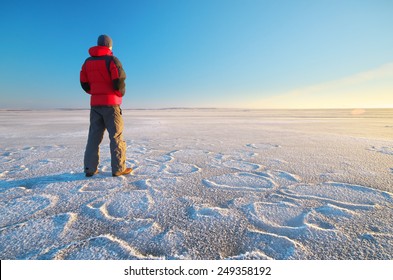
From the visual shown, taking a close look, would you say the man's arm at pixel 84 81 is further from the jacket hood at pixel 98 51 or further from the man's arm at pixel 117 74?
the man's arm at pixel 117 74

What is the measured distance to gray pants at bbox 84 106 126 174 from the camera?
7.89ft

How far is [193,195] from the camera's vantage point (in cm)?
194

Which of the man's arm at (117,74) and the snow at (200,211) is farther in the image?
the man's arm at (117,74)

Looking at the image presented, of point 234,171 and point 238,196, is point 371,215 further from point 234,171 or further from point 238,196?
point 234,171

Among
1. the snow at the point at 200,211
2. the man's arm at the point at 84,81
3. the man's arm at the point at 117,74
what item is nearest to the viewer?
the snow at the point at 200,211

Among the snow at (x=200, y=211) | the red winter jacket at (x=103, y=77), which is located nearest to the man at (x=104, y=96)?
the red winter jacket at (x=103, y=77)

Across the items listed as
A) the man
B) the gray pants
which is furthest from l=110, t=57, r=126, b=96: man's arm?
the gray pants

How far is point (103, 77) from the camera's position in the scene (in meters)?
2.29

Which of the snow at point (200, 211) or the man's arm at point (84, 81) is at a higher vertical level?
the man's arm at point (84, 81)

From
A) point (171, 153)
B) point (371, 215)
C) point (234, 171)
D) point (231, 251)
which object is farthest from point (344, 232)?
point (171, 153)

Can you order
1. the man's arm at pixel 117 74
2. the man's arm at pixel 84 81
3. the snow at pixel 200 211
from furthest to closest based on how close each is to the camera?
the man's arm at pixel 84 81 < the man's arm at pixel 117 74 < the snow at pixel 200 211

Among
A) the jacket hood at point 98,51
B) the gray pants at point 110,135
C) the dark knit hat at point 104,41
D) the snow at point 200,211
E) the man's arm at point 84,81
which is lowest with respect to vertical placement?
the snow at point 200,211

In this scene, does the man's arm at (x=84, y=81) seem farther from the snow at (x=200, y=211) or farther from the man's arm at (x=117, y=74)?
the snow at (x=200, y=211)

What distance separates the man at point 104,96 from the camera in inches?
88.7
